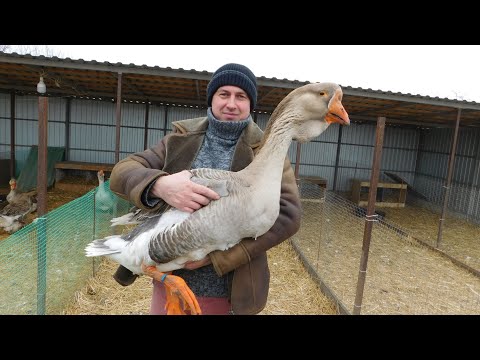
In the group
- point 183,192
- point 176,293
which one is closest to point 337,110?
point 183,192

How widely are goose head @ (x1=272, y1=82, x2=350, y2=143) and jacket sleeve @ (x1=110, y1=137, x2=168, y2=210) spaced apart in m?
0.74

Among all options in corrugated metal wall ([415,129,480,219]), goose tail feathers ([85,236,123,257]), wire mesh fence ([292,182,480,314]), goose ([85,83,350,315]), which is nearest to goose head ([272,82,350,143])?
goose ([85,83,350,315])

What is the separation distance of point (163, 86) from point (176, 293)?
24.3ft

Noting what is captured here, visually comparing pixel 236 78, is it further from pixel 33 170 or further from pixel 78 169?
pixel 78 169

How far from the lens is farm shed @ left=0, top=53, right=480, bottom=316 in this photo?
8.41 m

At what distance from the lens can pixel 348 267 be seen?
19.5 ft

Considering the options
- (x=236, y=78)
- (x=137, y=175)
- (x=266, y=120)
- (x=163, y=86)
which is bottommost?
(x=137, y=175)

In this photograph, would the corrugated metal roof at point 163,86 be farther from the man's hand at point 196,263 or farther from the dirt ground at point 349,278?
the man's hand at point 196,263

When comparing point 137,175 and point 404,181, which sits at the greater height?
point 137,175

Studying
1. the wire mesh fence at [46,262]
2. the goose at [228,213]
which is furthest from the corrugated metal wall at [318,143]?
the goose at [228,213]

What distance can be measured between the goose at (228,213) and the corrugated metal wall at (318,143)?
10230 mm

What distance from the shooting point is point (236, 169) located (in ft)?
5.98

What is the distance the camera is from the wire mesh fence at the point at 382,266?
15.6ft
